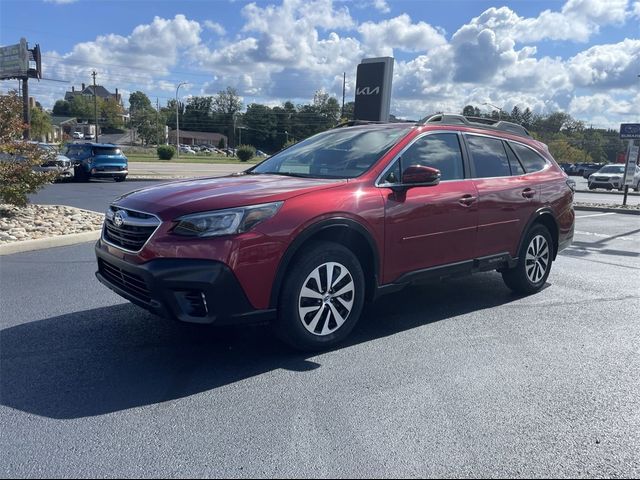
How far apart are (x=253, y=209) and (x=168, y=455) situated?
163cm

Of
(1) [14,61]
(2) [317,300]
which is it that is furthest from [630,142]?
(1) [14,61]

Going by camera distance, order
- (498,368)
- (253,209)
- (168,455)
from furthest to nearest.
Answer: (498,368) < (253,209) < (168,455)

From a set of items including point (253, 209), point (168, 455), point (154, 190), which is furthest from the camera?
point (154, 190)

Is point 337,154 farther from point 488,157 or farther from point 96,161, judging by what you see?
point 96,161

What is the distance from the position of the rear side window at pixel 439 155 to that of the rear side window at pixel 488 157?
0.22 m

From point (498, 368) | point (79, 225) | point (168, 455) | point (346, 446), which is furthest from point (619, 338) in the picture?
point (79, 225)

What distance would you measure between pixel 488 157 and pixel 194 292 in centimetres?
333

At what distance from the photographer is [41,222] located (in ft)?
30.1

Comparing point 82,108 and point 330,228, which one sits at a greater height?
point 82,108

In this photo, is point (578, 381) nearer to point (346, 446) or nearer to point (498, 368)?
point (498, 368)

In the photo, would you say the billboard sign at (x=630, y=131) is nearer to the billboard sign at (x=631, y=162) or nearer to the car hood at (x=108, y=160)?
the billboard sign at (x=631, y=162)

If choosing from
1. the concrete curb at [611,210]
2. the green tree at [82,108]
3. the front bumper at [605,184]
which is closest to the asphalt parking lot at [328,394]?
the concrete curb at [611,210]

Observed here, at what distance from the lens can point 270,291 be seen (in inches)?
149

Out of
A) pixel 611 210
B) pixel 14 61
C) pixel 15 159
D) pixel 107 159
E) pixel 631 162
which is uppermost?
pixel 14 61
